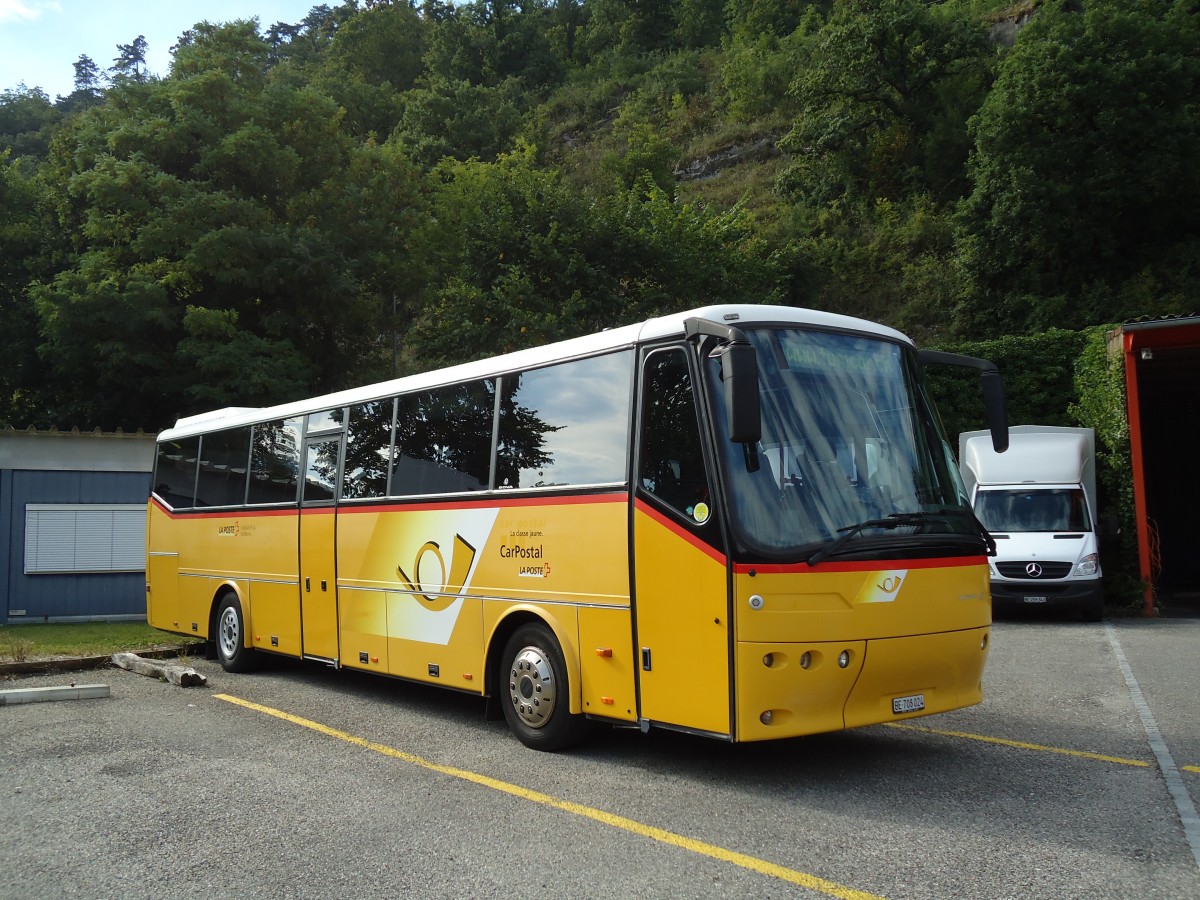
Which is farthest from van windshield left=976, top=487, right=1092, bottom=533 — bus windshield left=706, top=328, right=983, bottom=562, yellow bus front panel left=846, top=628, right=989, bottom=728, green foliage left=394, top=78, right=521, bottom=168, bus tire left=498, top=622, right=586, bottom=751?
green foliage left=394, top=78, right=521, bottom=168

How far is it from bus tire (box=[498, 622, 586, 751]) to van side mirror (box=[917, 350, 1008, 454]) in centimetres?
347

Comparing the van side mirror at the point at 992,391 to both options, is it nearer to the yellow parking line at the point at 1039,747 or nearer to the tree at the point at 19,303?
the yellow parking line at the point at 1039,747

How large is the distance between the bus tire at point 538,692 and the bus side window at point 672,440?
61.8 inches

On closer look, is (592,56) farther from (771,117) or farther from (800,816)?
(800,816)

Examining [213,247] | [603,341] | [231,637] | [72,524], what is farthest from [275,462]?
[213,247]

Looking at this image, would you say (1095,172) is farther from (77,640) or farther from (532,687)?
(532,687)

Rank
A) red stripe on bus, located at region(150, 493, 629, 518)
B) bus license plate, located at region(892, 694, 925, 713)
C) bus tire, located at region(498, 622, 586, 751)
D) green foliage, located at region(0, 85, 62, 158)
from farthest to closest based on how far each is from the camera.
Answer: green foliage, located at region(0, 85, 62, 158)
bus tire, located at region(498, 622, 586, 751)
red stripe on bus, located at region(150, 493, 629, 518)
bus license plate, located at region(892, 694, 925, 713)

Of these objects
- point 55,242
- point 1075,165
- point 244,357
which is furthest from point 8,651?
point 1075,165

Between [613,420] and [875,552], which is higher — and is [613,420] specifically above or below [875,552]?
above

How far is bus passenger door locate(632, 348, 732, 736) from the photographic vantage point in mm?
6367

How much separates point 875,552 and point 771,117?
62046mm

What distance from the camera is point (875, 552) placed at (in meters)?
6.52

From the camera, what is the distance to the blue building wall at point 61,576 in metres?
19.4

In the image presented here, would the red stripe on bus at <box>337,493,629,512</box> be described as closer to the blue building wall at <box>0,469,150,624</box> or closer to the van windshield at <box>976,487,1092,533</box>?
the blue building wall at <box>0,469,150,624</box>
